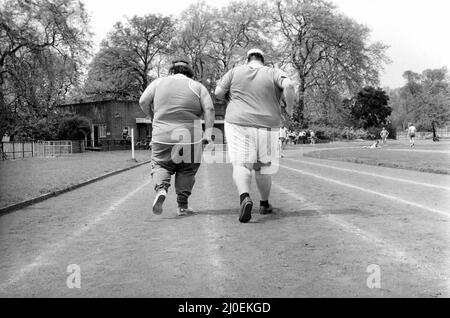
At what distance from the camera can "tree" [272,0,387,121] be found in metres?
59.2

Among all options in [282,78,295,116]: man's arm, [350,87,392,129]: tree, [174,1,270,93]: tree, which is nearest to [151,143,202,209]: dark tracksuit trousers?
[282,78,295,116]: man's arm

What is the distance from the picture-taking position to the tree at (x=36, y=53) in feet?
96.6

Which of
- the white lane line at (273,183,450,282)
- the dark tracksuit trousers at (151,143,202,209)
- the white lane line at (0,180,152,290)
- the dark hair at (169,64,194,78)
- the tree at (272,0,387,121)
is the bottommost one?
the white lane line at (0,180,152,290)

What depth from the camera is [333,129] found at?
68.9m

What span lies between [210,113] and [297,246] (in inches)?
108

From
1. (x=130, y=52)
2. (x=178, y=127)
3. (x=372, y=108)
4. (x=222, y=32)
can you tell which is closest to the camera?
(x=178, y=127)

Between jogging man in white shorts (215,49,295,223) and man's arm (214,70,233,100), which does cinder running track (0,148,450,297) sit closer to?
jogging man in white shorts (215,49,295,223)

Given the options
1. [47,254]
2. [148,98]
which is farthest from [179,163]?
[47,254]

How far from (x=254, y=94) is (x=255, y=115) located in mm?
260

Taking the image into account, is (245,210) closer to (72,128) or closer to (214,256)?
(214,256)

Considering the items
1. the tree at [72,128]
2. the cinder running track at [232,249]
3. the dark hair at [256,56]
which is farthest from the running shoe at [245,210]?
the tree at [72,128]

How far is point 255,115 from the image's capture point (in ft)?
21.0

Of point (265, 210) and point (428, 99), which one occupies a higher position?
point (428, 99)
